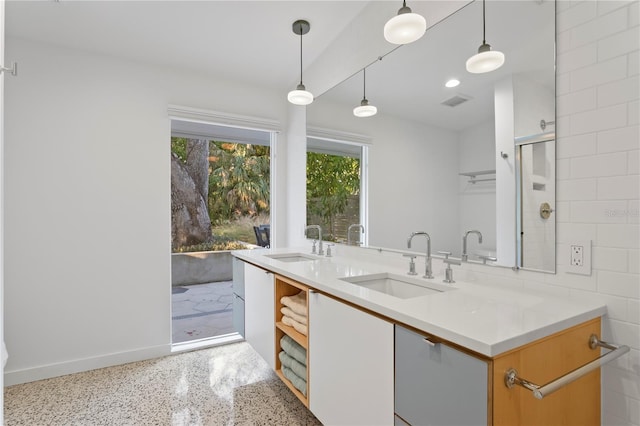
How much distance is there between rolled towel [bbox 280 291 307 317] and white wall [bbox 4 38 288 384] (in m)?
1.45

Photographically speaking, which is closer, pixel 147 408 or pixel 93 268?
pixel 147 408

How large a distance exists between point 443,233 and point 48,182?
9.20 ft

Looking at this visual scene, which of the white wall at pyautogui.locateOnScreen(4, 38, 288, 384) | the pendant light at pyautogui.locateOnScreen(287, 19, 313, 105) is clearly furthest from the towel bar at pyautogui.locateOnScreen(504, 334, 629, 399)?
the white wall at pyautogui.locateOnScreen(4, 38, 288, 384)

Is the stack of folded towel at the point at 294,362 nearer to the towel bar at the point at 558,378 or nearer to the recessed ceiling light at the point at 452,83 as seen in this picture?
the towel bar at the point at 558,378

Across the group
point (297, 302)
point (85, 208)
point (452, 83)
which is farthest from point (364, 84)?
point (85, 208)

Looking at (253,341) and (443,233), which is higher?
(443,233)

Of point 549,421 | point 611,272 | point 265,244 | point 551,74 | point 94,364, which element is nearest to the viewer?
point 549,421

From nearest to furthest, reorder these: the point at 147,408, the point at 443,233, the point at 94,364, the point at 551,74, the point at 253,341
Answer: the point at 551,74, the point at 443,233, the point at 147,408, the point at 253,341, the point at 94,364

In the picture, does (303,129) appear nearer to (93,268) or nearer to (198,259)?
(93,268)

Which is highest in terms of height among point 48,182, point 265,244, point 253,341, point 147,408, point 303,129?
point 303,129

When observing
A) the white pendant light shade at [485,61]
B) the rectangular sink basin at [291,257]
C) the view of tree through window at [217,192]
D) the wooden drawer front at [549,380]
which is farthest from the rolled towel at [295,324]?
the view of tree through window at [217,192]

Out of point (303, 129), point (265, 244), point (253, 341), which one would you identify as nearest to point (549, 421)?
point (253, 341)

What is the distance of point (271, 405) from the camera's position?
2068 millimetres

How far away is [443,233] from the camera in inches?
67.2
